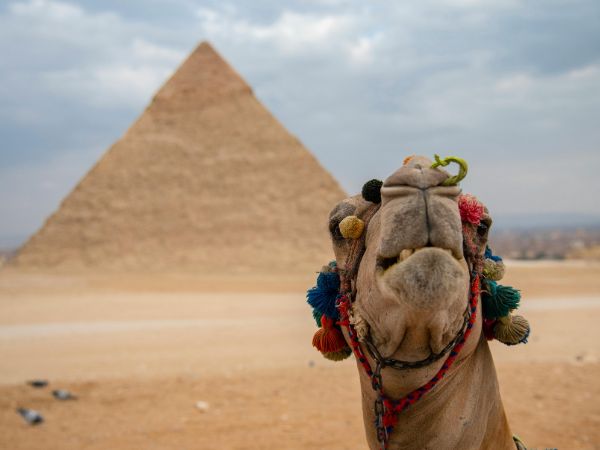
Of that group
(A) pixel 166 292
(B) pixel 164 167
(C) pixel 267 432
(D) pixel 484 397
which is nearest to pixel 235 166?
(B) pixel 164 167

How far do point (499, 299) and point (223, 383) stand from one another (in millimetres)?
6811

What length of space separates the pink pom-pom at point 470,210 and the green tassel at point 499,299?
24 centimetres

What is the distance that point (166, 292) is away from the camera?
29219 millimetres

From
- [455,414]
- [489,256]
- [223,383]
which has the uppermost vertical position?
[489,256]

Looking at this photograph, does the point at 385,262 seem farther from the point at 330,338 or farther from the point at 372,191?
the point at 330,338

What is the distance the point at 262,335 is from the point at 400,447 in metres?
12.4

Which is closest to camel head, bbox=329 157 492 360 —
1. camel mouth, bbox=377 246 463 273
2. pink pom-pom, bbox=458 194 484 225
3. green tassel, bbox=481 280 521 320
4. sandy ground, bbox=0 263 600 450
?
camel mouth, bbox=377 246 463 273

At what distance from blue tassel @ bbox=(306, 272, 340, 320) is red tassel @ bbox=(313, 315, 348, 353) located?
1.2 inches

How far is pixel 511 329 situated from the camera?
207cm

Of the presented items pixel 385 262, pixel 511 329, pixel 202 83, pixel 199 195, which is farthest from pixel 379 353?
pixel 202 83

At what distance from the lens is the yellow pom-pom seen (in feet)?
6.19

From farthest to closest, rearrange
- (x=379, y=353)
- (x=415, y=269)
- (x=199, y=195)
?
(x=199, y=195) → (x=379, y=353) → (x=415, y=269)

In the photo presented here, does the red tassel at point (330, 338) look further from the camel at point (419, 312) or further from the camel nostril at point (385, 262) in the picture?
the camel nostril at point (385, 262)

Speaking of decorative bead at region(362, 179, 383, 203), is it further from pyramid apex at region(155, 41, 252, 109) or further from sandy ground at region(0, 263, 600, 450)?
pyramid apex at region(155, 41, 252, 109)
